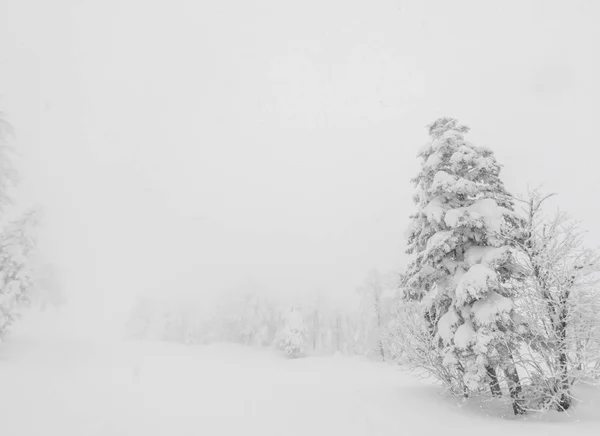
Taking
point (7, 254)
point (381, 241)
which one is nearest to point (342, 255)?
point (381, 241)

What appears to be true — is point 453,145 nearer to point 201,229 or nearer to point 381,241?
point 381,241

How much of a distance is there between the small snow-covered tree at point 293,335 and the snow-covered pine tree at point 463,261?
33.5 m

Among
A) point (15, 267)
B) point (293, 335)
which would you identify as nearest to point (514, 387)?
point (15, 267)

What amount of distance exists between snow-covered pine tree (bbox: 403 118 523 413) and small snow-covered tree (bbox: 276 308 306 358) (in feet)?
110

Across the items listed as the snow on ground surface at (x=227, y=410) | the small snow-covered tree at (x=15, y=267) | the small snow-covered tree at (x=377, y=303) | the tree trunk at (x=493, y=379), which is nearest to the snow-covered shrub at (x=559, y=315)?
the tree trunk at (x=493, y=379)

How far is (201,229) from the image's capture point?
123812 mm

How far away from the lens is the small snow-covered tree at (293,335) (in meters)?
42.8

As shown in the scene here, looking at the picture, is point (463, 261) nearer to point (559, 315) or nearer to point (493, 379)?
point (559, 315)

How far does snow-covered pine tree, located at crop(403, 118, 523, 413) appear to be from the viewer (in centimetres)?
984

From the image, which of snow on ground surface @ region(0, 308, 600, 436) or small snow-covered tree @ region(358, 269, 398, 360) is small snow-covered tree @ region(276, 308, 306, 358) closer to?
small snow-covered tree @ region(358, 269, 398, 360)

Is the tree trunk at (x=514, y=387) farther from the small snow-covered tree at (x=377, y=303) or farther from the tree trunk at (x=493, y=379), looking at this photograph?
the small snow-covered tree at (x=377, y=303)

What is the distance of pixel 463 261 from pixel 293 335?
35978 mm

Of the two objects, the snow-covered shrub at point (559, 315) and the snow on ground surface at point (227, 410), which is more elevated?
the snow-covered shrub at point (559, 315)

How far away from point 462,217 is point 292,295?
41589 millimetres
